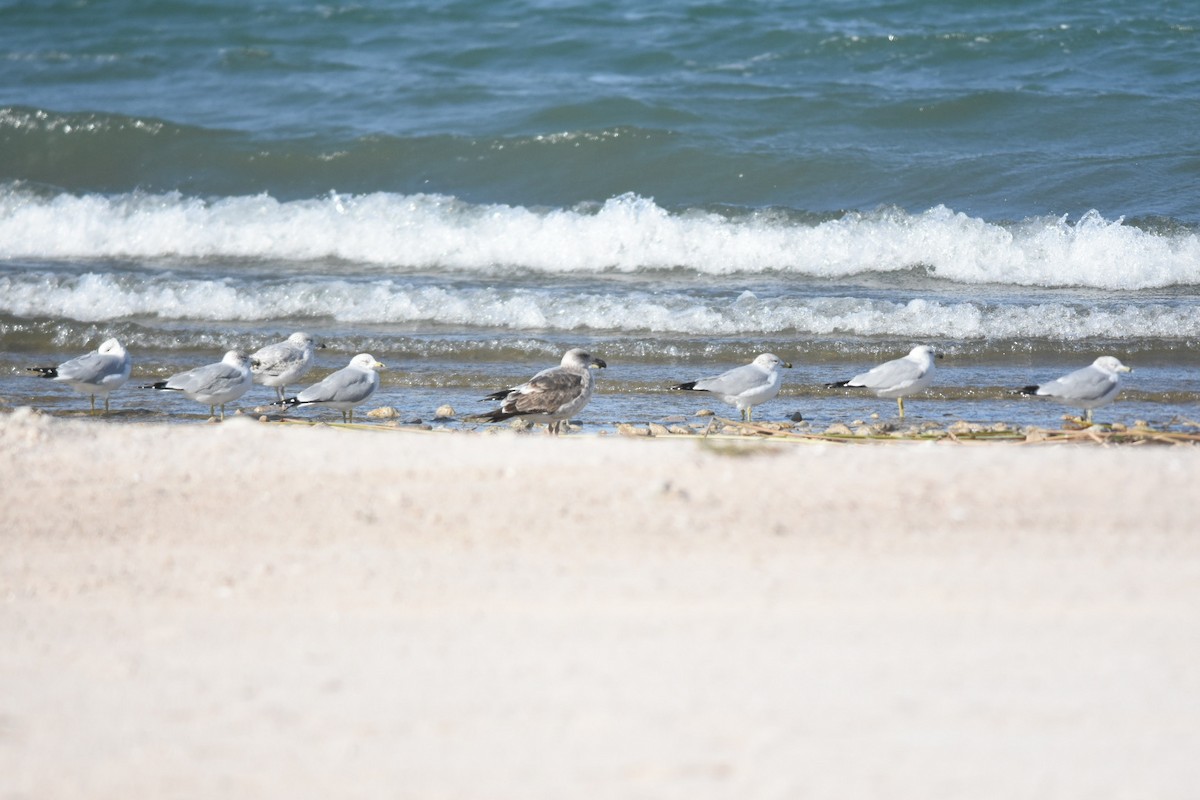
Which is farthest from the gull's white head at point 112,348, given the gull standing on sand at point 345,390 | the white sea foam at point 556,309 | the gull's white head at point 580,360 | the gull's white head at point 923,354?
the gull's white head at point 923,354

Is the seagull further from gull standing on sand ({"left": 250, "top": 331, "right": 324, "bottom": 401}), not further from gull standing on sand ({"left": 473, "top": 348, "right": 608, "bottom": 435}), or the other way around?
gull standing on sand ({"left": 250, "top": 331, "right": 324, "bottom": 401})

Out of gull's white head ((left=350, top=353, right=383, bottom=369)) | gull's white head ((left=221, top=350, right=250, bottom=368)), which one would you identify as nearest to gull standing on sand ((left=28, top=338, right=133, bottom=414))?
gull's white head ((left=221, top=350, right=250, bottom=368))

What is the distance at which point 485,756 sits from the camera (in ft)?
9.87

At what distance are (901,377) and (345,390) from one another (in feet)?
10.3

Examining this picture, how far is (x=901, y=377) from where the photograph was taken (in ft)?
25.6

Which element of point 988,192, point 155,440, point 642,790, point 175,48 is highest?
point 175,48

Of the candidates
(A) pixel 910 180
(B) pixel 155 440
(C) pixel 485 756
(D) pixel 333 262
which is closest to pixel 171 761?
(C) pixel 485 756

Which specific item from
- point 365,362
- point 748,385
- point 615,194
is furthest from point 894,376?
point 615,194

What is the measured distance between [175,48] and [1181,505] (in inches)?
674

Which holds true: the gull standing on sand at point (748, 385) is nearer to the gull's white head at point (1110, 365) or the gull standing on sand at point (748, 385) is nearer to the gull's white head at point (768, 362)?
the gull's white head at point (768, 362)

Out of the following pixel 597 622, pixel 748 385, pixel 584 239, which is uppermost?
pixel 584 239

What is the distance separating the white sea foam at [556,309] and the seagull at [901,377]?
→ 187cm

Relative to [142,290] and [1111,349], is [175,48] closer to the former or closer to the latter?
[142,290]

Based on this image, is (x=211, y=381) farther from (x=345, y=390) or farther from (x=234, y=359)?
(x=345, y=390)
